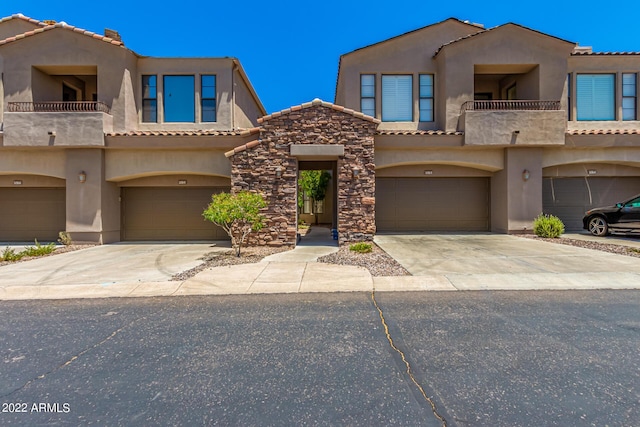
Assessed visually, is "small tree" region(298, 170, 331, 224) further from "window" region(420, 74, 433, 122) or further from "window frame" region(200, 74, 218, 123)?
"window frame" region(200, 74, 218, 123)

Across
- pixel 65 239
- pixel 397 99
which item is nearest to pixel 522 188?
pixel 397 99

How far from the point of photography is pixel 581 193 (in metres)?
15.4

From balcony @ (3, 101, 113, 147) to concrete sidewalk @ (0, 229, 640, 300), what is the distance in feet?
19.7

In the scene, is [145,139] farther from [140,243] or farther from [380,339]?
[380,339]

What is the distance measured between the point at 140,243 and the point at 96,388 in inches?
457

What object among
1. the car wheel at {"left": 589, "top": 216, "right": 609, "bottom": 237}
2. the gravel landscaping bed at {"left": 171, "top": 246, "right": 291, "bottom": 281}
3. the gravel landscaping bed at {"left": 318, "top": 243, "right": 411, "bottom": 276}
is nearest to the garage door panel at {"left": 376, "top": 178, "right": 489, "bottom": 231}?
the car wheel at {"left": 589, "top": 216, "right": 609, "bottom": 237}

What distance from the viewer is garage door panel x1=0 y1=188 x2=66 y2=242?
1436 centimetres

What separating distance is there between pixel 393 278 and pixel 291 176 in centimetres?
594

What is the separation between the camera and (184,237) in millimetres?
14391

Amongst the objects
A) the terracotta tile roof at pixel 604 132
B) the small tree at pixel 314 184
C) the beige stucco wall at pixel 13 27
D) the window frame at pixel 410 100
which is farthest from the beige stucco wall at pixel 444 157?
the beige stucco wall at pixel 13 27

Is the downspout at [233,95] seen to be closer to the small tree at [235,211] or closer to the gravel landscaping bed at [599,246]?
the small tree at [235,211]

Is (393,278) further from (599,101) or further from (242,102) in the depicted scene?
(599,101)

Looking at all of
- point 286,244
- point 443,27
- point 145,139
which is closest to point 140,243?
point 145,139

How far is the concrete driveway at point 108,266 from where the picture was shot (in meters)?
7.29
